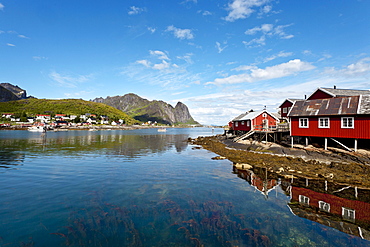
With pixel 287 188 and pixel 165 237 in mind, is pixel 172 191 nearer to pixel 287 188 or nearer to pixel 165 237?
pixel 165 237

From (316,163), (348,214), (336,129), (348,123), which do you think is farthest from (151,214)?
(348,123)

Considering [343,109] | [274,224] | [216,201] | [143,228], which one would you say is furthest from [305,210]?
[343,109]

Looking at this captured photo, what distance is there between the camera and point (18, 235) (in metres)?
9.76

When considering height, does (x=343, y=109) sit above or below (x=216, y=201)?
above

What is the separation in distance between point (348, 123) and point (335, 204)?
1683 centimetres

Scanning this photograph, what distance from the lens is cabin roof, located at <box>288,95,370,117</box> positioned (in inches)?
977

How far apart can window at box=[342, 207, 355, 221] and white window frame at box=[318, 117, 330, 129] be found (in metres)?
18.1

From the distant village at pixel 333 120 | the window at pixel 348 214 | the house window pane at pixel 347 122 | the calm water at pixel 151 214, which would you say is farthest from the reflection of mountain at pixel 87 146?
the window at pixel 348 214

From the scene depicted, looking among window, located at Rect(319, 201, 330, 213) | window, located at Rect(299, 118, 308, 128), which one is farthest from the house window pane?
window, located at Rect(319, 201, 330, 213)

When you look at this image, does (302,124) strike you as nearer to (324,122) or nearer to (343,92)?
(324,122)

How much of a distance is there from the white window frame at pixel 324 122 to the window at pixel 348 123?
1.87 m

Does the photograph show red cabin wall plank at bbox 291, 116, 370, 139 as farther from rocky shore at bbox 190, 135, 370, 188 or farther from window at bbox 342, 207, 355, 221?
window at bbox 342, 207, 355, 221

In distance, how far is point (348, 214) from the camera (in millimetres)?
12578

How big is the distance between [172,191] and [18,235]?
1011cm
